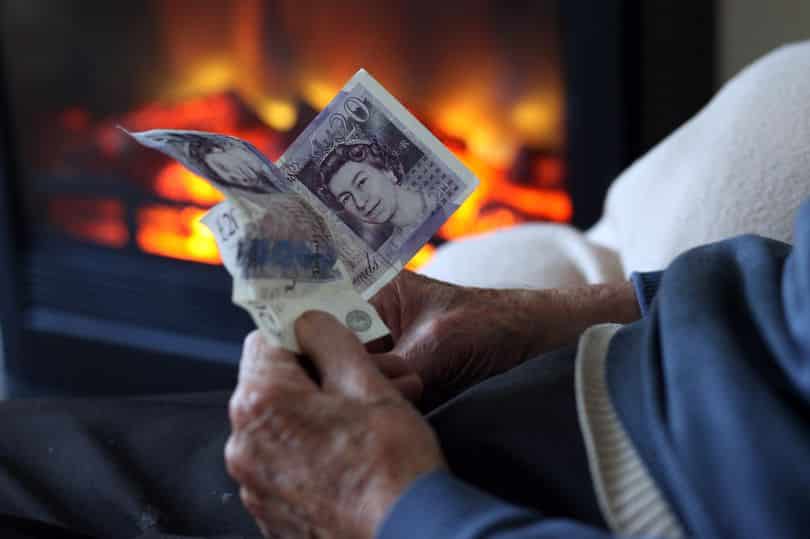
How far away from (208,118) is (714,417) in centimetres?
133

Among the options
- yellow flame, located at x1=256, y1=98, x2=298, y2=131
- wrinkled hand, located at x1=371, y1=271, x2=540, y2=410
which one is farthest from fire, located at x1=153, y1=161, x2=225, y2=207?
wrinkled hand, located at x1=371, y1=271, x2=540, y2=410

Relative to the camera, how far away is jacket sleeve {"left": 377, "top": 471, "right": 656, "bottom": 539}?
0.53m

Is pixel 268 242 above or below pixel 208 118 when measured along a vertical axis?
above

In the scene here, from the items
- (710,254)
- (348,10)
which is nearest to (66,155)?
(348,10)

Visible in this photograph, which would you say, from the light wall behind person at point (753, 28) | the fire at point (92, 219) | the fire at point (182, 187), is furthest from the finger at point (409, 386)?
the fire at point (92, 219)

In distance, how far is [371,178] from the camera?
842 mm

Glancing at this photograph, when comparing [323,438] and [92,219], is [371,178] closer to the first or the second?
[323,438]

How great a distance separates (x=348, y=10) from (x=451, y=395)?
0.90m

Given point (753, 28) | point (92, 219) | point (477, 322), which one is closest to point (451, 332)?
point (477, 322)

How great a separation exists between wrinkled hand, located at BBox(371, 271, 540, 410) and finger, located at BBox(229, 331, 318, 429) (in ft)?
0.60

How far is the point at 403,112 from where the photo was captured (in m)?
0.82

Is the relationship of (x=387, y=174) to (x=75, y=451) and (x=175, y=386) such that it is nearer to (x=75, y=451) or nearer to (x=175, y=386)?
(x=75, y=451)

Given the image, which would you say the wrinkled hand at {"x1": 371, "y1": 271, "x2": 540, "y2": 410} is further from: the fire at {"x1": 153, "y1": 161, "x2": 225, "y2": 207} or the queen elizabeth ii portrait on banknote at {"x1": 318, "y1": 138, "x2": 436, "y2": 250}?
the fire at {"x1": 153, "y1": 161, "x2": 225, "y2": 207}

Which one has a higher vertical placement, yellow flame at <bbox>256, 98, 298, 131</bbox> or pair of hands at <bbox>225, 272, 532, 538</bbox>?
pair of hands at <bbox>225, 272, 532, 538</bbox>
